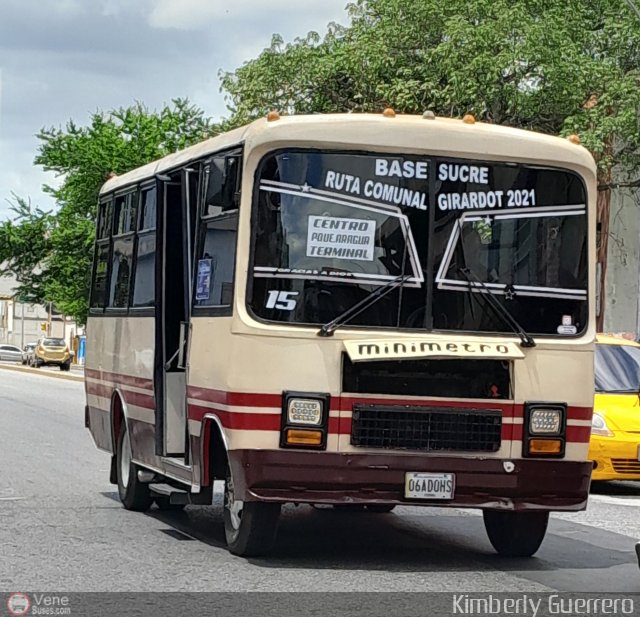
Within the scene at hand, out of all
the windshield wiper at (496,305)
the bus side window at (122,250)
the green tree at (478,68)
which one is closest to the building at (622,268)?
the green tree at (478,68)

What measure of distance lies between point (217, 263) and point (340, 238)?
40.3 inches

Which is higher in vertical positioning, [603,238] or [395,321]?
[603,238]

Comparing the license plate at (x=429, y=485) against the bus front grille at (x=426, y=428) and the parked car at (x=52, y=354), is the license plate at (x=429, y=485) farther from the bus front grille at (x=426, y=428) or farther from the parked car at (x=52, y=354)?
the parked car at (x=52, y=354)

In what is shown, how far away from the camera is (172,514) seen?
42.6 feet

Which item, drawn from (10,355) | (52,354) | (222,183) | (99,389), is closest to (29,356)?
(52,354)

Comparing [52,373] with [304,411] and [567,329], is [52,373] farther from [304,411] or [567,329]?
[304,411]

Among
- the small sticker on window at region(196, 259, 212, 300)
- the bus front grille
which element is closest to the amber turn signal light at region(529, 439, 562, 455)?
the bus front grille

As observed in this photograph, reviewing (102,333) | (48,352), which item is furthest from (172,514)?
(48,352)

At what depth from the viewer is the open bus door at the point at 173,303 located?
37.4ft

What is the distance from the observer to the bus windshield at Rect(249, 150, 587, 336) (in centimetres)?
980

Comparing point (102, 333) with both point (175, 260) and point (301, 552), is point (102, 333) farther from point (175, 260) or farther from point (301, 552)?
point (301, 552)

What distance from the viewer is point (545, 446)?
32.7ft

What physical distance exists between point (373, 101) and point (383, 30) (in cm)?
177

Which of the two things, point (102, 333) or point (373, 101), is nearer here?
point (102, 333)
